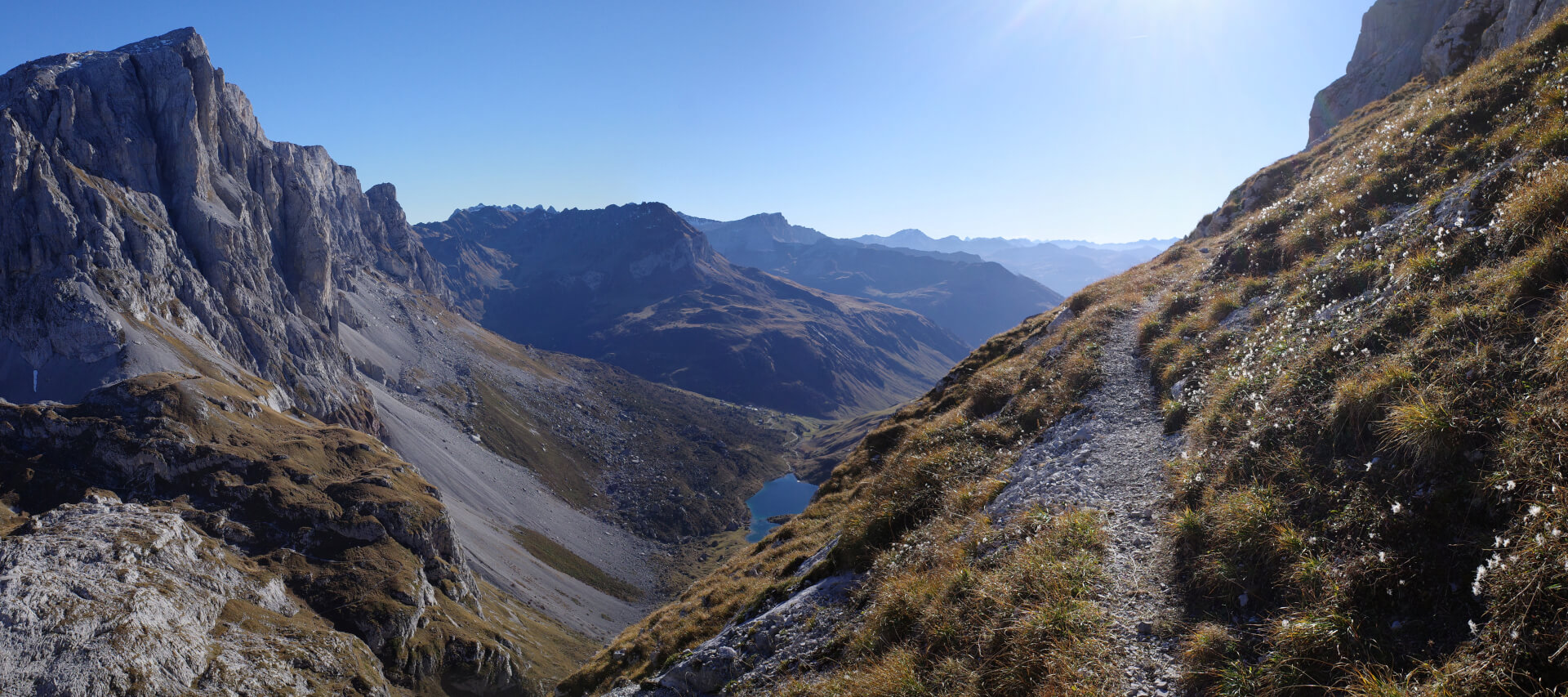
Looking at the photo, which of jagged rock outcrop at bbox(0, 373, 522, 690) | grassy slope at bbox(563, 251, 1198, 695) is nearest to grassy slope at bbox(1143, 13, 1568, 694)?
grassy slope at bbox(563, 251, 1198, 695)

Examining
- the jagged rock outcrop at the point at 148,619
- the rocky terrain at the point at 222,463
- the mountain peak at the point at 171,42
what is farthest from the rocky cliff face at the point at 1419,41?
the mountain peak at the point at 171,42

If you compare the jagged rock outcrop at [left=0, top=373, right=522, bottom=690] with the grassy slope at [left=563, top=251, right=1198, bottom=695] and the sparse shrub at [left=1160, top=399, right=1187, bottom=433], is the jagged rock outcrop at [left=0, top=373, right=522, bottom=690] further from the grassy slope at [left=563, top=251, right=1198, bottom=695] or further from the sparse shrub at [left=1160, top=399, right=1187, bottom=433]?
the sparse shrub at [left=1160, top=399, right=1187, bottom=433]

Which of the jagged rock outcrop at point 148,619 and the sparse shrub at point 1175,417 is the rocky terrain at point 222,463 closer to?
the jagged rock outcrop at point 148,619

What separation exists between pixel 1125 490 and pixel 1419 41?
98051 millimetres

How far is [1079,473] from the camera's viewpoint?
569 inches

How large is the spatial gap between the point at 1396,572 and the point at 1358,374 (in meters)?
4.80

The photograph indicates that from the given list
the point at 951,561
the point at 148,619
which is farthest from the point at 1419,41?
the point at 148,619

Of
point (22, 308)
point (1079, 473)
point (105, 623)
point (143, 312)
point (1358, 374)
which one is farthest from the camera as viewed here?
point (143, 312)

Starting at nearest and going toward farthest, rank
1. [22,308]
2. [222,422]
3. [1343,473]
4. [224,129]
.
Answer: [1343,473] → [222,422] → [22,308] → [224,129]

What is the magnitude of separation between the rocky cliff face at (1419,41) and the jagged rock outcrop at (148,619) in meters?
90.9

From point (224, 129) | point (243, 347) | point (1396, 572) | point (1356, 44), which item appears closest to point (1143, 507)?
point (1396, 572)

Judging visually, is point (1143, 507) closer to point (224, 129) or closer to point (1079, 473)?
point (1079, 473)

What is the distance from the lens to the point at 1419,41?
235 feet

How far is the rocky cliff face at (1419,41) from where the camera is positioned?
1191 inches
